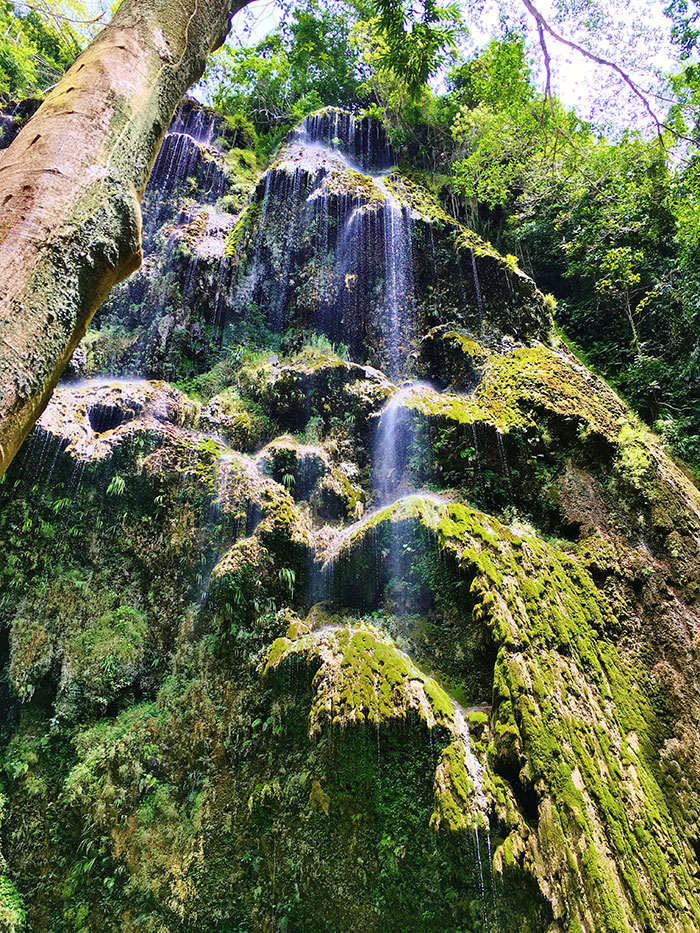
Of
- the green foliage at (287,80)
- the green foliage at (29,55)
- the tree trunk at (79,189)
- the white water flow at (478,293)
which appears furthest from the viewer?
the green foliage at (287,80)

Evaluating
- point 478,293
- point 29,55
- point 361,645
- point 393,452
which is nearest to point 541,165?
point 478,293

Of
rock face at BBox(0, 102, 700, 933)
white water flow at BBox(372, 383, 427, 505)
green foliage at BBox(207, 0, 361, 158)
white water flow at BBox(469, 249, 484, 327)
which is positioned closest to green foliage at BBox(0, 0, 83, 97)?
green foliage at BBox(207, 0, 361, 158)

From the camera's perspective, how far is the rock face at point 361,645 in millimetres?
4266

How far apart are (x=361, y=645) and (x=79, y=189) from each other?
482 cm

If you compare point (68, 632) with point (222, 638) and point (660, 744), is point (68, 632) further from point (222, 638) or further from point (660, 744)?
point (660, 744)

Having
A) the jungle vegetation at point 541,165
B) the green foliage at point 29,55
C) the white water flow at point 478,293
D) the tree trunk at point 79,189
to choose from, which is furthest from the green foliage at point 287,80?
the tree trunk at point 79,189

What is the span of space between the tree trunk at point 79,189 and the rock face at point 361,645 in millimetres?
4486

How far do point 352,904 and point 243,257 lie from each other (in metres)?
11.7

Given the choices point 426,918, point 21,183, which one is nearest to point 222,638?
point 426,918

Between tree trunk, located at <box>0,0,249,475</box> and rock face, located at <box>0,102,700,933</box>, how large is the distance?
4486 millimetres

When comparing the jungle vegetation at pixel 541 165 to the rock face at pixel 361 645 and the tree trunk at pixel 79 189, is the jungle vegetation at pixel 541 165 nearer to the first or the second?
→ the rock face at pixel 361 645

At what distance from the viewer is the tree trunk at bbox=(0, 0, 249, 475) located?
97 cm

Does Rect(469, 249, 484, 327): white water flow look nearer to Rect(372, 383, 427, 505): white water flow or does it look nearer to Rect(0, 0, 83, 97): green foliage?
Rect(372, 383, 427, 505): white water flow

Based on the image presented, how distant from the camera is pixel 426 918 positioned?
400cm
